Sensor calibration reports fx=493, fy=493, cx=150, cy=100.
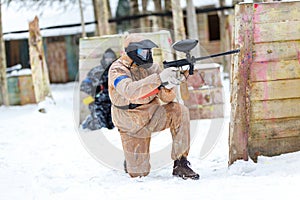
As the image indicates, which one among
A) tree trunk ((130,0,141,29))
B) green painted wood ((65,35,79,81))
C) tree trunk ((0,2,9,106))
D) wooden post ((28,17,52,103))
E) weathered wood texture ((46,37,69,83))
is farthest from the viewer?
weathered wood texture ((46,37,69,83))

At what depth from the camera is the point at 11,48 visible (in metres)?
21.3

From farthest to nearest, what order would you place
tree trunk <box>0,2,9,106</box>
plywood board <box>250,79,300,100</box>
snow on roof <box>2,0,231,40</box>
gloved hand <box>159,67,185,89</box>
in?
1. snow on roof <box>2,0,231,40</box>
2. tree trunk <box>0,2,9,106</box>
3. plywood board <box>250,79,300,100</box>
4. gloved hand <box>159,67,185,89</box>

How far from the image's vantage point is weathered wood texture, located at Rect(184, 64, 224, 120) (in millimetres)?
7500

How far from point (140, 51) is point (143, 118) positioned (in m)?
0.57

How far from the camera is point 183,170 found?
13.3 ft

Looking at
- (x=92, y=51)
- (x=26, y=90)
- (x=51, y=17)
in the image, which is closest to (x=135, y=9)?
(x=51, y=17)

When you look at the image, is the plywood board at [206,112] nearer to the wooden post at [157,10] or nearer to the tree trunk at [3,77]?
the tree trunk at [3,77]

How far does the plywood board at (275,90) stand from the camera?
4121mm

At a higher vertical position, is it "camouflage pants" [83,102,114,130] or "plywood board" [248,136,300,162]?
"plywood board" [248,136,300,162]

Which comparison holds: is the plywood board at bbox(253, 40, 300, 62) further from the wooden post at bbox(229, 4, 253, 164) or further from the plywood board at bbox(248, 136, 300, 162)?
the plywood board at bbox(248, 136, 300, 162)

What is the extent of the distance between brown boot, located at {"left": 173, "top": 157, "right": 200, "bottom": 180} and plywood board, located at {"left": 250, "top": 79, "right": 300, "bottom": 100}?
2.55ft

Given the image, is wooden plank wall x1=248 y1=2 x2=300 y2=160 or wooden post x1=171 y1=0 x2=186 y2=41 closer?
wooden plank wall x1=248 y1=2 x2=300 y2=160

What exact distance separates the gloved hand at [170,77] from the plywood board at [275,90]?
77 cm

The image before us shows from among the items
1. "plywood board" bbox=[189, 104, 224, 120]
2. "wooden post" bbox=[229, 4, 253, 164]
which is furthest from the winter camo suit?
"plywood board" bbox=[189, 104, 224, 120]
